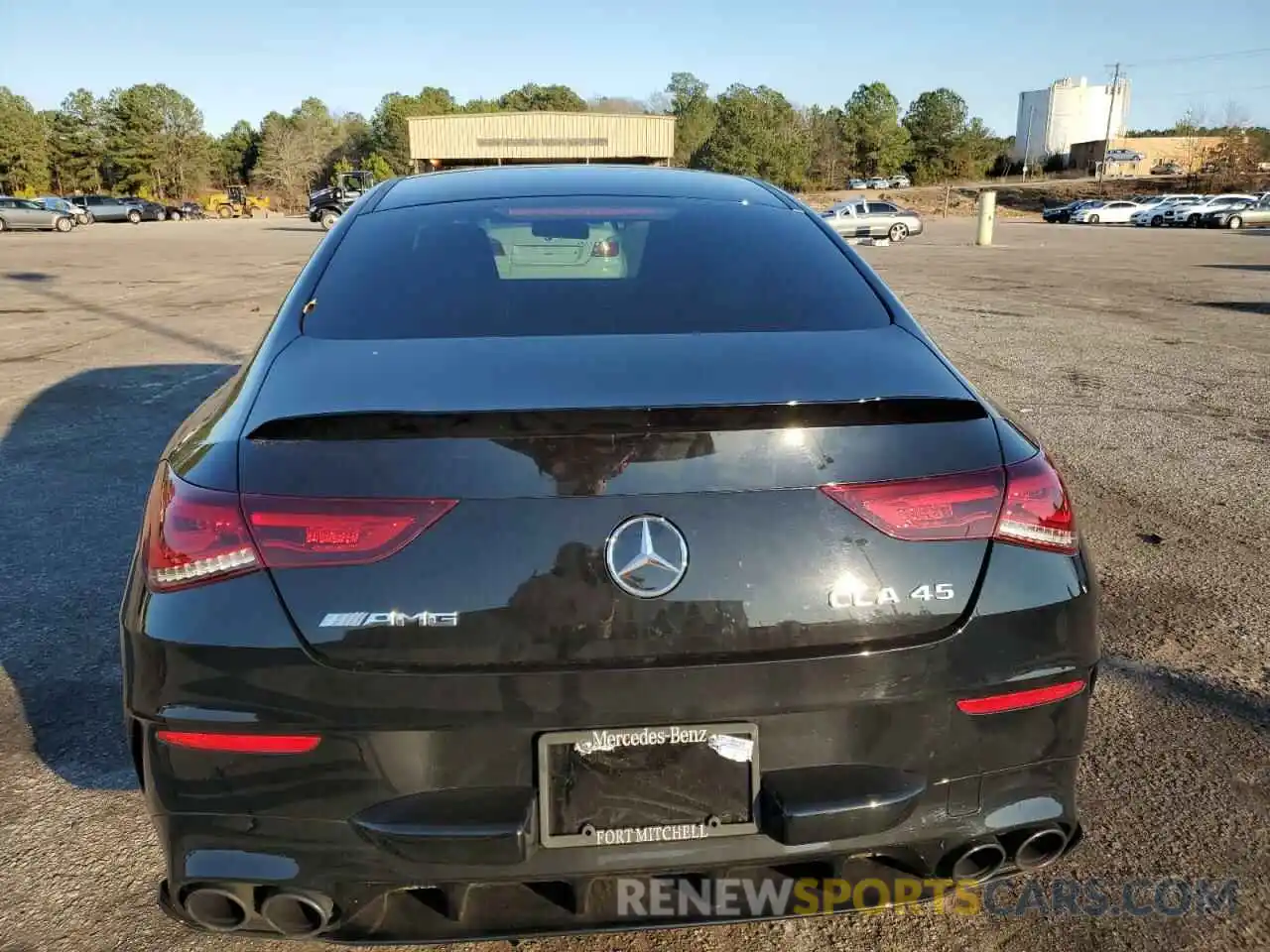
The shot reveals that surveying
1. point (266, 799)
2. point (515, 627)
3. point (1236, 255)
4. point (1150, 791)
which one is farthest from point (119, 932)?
point (1236, 255)

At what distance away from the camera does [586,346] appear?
1.94m

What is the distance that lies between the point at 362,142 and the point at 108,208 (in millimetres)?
66590

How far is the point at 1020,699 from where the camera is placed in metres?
1.75

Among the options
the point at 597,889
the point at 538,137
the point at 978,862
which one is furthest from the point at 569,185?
the point at 538,137

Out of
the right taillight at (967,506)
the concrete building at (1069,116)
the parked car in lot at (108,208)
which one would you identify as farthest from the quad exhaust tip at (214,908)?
the concrete building at (1069,116)

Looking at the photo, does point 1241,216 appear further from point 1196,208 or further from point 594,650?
point 594,650

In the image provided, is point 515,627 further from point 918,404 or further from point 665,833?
point 918,404

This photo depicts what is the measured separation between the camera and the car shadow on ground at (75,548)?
3016 mm

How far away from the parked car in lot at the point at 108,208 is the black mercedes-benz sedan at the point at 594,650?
6738 centimetres

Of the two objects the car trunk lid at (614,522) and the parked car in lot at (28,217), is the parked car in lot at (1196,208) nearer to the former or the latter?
the car trunk lid at (614,522)

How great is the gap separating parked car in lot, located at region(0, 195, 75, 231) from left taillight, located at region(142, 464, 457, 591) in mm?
54008

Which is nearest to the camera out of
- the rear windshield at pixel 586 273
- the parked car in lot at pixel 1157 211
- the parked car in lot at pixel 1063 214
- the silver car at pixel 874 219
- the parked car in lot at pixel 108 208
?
the rear windshield at pixel 586 273

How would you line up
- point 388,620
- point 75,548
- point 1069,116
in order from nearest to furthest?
point 388,620, point 75,548, point 1069,116

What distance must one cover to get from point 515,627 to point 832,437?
64 centimetres
